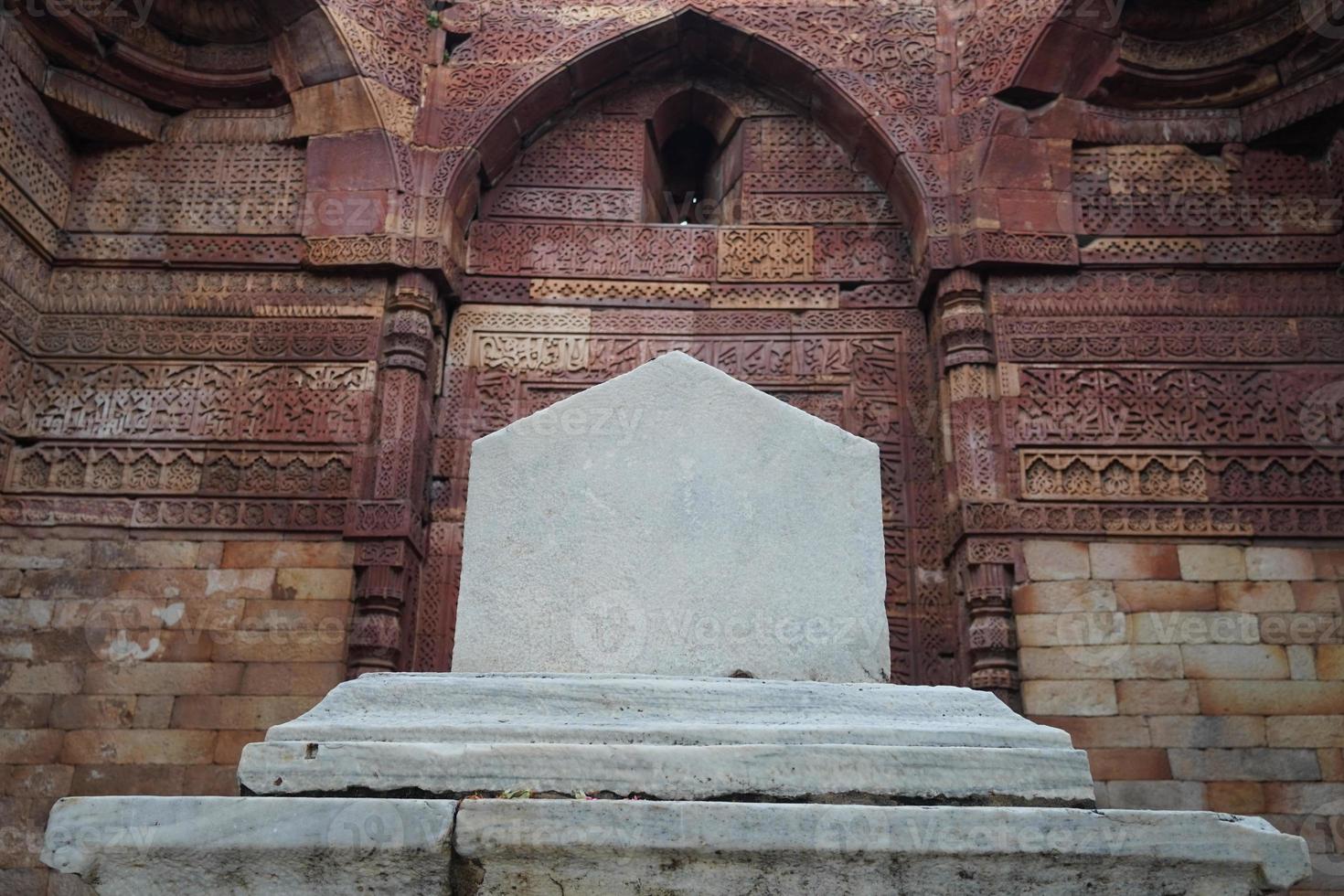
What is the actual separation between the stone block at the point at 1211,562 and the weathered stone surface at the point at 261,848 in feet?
17.5

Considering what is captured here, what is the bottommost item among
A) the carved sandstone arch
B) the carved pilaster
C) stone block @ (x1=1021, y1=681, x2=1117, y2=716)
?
stone block @ (x1=1021, y1=681, x2=1117, y2=716)

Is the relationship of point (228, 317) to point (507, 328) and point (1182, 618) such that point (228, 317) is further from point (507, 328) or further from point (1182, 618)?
point (1182, 618)

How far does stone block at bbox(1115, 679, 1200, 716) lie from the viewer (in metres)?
5.71

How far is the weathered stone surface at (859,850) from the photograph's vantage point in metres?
1.58

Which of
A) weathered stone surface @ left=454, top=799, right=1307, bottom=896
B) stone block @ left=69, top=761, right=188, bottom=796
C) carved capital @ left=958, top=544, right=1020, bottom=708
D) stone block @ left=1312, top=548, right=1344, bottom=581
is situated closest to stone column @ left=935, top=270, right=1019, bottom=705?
carved capital @ left=958, top=544, right=1020, bottom=708

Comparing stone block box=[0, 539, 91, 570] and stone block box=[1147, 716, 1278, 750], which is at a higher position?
stone block box=[0, 539, 91, 570]

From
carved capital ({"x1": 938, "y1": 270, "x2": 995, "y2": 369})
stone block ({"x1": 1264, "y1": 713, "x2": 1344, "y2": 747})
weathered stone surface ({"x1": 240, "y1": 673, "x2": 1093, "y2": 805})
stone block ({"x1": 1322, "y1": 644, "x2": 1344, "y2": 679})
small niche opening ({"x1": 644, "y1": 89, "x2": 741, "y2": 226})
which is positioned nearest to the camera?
weathered stone surface ({"x1": 240, "y1": 673, "x2": 1093, "y2": 805})

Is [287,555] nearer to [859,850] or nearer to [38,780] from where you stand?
[38,780]

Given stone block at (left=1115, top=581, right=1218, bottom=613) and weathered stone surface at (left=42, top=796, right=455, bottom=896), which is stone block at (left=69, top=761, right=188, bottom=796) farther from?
stone block at (left=1115, top=581, right=1218, bottom=613)

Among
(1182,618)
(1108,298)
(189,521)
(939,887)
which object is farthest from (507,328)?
(939,887)

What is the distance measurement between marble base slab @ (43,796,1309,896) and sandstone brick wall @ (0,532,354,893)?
14.3ft

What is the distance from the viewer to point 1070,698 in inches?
226

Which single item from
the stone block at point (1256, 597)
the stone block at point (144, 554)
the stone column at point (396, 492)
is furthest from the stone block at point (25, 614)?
the stone block at point (1256, 597)

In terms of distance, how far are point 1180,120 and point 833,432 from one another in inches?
226
